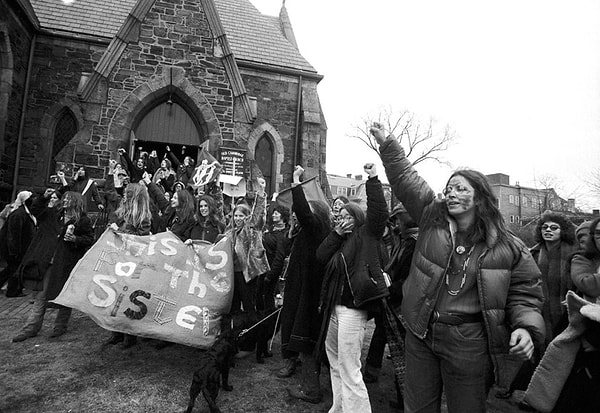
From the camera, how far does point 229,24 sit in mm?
17250

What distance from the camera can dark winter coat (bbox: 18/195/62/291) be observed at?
17.0 feet

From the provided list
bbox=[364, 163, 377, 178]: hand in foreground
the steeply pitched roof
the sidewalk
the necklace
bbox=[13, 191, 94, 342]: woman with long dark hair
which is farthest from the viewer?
the steeply pitched roof

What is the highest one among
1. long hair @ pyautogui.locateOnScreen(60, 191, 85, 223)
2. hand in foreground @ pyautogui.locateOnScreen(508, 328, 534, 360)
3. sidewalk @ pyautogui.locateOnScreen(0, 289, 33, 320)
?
long hair @ pyautogui.locateOnScreen(60, 191, 85, 223)

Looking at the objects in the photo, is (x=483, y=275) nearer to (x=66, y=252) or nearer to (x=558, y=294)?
(x=558, y=294)

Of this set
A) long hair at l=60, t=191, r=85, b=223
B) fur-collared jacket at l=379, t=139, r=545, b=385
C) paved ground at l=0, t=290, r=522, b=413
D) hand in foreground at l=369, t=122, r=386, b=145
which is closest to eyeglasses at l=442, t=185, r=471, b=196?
fur-collared jacket at l=379, t=139, r=545, b=385

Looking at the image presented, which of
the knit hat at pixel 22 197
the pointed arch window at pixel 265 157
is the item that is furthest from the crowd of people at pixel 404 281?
A: the pointed arch window at pixel 265 157

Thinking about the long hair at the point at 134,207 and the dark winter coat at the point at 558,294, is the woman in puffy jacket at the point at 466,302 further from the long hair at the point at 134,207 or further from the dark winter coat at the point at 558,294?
the long hair at the point at 134,207

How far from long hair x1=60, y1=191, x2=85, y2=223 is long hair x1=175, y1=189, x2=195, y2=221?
132 cm

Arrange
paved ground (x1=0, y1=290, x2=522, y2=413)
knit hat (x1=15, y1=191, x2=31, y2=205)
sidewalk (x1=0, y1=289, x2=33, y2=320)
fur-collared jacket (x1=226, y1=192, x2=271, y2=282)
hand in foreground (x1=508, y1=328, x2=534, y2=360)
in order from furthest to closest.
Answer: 1. knit hat (x1=15, y1=191, x2=31, y2=205)
2. sidewalk (x1=0, y1=289, x2=33, y2=320)
3. fur-collared jacket (x1=226, y1=192, x2=271, y2=282)
4. paved ground (x1=0, y1=290, x2=522, y2=413)
5. hand in foreground (x1=508, y1=328, x2=534, y2=360)

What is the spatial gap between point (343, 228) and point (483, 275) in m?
1.39

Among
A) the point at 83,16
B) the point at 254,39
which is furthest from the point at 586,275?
the point at 83,16

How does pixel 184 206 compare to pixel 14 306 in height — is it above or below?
above

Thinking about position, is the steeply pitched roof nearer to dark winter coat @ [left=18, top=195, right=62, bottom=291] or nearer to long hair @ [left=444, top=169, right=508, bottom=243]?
dark winter coat @ [left=18, top=195, right=62, bottom=291]

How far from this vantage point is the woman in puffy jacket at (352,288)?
2945mm
